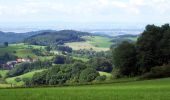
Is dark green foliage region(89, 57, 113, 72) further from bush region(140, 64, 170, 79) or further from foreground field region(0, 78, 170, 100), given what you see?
foreground field region(0, 78, 170, 100)

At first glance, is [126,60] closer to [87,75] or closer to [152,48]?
[152,48]

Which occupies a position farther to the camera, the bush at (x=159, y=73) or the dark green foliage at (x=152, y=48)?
the dark green foliage at (x=152, y=48)

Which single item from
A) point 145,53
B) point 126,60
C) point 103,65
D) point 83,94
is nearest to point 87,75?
point 126,60

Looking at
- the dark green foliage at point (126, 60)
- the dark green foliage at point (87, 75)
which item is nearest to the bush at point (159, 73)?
the dark green foliage at point (126, 60)

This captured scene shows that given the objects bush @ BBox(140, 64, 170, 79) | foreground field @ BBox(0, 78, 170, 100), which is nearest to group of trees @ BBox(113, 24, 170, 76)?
bush @ BBox(140, 64, 170, 79)

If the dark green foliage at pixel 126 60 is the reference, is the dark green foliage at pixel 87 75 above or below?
below

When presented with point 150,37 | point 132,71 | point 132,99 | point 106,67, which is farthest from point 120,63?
point 132,99

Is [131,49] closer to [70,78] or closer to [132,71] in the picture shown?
[132,71]

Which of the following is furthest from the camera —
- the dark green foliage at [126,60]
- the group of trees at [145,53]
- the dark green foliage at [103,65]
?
the dark green foliage at [103,65]

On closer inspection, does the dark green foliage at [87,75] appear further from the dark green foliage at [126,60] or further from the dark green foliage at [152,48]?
the dark green foliage at [152,48]

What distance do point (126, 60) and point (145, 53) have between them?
4603 mm

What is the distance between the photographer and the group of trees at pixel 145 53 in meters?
84.2

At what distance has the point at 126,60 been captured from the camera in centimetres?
8600

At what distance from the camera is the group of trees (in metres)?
84.2
